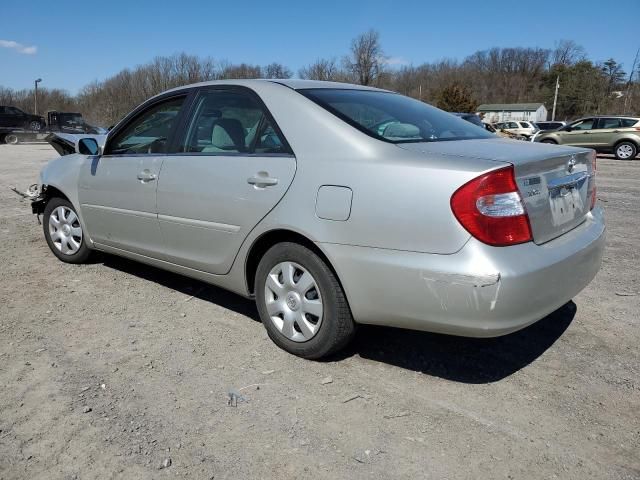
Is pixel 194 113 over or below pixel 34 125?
below

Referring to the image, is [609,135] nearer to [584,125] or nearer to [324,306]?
[584,125]

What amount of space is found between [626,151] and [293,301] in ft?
70.4

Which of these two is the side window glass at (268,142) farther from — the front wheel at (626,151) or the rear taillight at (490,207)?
the front wheel at (626,151)

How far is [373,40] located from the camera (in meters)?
82.4

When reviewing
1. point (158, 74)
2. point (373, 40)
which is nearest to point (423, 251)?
point (158, 74)

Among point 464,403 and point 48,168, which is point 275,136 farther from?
point 48,168

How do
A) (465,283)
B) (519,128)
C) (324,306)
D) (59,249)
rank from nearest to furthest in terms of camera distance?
(465,283)
(324,306)
(59,249)
(519,128)

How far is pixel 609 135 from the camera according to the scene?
68.6ft

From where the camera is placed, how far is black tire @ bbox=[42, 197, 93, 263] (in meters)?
4.93

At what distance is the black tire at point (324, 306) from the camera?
293 cm

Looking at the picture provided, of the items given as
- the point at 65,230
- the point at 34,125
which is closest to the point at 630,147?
the point at 65,230

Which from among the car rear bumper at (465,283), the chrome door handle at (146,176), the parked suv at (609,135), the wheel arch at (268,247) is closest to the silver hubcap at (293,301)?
the wheel arch at (268,247)

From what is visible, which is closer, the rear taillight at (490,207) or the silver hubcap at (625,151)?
the rear taillight at (490,207)

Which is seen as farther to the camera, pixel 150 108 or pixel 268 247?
pixel 150 108
